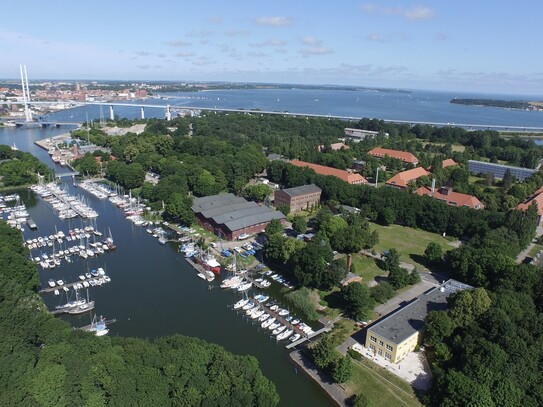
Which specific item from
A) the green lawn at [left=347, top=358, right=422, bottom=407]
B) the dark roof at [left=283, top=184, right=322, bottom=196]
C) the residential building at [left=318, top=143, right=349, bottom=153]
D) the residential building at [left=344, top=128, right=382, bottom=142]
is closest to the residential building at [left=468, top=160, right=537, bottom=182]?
the residential building at [left=318, top=143, right=349, bottom=153]

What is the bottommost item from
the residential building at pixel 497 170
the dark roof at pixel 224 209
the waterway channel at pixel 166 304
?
the waterway channel at pixel 166 304

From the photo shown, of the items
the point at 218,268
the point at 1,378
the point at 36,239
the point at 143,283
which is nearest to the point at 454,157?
the point at 218,268

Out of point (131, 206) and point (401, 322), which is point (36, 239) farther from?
point (401, 322)

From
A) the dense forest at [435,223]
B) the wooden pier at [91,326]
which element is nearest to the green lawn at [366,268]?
the dense forest at [435,223]

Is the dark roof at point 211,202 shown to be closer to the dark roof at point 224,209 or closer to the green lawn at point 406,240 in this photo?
the dark roof at point 224,209

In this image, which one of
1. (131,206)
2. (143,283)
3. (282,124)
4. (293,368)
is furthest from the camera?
(282,124)

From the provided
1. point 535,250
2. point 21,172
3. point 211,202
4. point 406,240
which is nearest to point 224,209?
point 211,202
